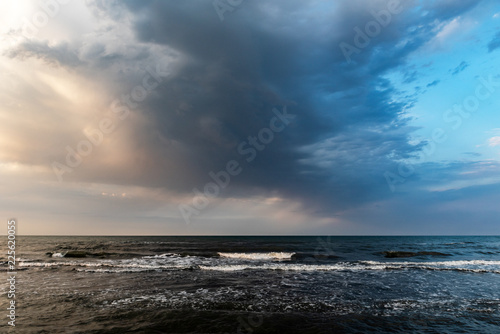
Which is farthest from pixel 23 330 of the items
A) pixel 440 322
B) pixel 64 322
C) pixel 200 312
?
pixel 440 322

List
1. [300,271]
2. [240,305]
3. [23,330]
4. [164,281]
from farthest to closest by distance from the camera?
[300,271] → [164,281] → [240,305] → [23,330]

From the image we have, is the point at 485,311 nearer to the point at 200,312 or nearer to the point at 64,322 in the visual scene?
the point at 200,312

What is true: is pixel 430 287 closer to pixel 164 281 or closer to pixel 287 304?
pixel 287 304

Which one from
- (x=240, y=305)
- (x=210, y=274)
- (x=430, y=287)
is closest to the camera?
(x=240, y=305)

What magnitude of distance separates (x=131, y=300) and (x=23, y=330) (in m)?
5.16

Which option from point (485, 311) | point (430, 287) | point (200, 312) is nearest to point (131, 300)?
point (200, 312)

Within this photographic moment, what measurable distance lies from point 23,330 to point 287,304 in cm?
1251

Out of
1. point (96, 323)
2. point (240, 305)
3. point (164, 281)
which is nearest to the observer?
point (96, 323)

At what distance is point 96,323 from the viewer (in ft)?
38.3

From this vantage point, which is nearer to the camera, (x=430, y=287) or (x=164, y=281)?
(x=430, y=287)

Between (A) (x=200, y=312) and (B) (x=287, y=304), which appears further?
(B) (x=287, y=304)

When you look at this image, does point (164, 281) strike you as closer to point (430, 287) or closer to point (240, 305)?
point (240, 305)

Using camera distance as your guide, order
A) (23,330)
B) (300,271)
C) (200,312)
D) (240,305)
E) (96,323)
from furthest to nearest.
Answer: (300,271) → (240,305) → (200,312) → (96,323) → (23,330)

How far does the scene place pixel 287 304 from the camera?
14.4 metres
